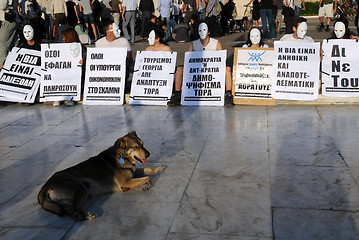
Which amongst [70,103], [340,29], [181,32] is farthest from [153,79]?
[181,32]

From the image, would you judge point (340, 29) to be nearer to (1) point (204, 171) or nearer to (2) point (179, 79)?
(2) point (179, 79)

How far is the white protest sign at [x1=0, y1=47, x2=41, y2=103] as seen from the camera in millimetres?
10930

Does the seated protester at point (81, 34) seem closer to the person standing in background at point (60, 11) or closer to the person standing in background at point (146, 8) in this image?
the person standing in background at point (60, 11)

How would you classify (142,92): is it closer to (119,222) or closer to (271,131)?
(271,131)

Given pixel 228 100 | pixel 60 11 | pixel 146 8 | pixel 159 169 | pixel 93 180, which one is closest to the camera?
pixel 93 180

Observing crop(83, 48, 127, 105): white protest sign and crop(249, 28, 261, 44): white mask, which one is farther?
crop(83, 48, 127, 105): white protest sign

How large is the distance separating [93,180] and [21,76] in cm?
625

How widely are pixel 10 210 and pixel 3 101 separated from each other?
244 inches

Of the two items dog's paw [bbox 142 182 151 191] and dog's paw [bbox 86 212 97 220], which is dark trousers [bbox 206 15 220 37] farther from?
dog's paw [bbox 86 212 97 220]

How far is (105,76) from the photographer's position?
10.6m

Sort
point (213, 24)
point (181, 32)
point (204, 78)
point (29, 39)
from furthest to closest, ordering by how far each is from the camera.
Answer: point (213, 24), point (181, 32), point (29, 39), point (204, 78)

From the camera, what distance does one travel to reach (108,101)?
34.8ft

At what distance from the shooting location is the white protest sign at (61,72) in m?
10.8

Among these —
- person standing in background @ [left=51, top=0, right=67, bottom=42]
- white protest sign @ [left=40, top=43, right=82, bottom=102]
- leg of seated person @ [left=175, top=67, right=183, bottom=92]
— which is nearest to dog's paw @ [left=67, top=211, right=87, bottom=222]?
leg of seated person @ [left=175, top=67, right=183, bottom=92]
